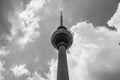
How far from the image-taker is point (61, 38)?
3696 inches

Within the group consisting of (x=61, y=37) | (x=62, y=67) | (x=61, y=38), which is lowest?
(x=62, y=67)

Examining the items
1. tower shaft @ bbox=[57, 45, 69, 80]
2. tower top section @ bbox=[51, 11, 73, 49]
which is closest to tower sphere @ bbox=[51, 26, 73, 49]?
tower top section @ bbox=[51, 11, 73, 49]

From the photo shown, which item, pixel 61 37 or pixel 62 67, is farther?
pixel 61 37

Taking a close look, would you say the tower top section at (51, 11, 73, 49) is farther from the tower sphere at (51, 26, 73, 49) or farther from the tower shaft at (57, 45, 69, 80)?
the tower shaft at (57, 45, 69, 80)

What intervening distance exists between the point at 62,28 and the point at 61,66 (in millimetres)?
23057

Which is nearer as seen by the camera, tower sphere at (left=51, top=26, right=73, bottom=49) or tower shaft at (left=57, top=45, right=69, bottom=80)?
tower shaft at (left=57, top=45, right=69, bottom=80)

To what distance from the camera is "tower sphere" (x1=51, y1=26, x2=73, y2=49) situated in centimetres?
9319

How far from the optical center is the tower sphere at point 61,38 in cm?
9319

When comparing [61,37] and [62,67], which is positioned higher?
[61,37]

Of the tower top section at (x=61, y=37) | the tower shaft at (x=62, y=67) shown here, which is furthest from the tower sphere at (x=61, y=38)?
the tower shaft at (x=62, y=67)

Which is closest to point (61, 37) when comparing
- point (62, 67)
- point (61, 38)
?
point (61, 38)

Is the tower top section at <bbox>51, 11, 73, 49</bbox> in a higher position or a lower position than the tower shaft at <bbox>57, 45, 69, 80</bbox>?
higher

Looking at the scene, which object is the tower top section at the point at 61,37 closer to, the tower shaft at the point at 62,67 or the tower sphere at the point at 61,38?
the tower sphere at the point at 61,38

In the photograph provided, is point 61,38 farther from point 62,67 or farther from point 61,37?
point 62,67
